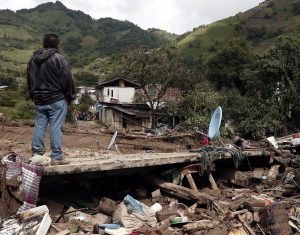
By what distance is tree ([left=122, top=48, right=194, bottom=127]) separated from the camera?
107ft

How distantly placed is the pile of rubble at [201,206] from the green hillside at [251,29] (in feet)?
235

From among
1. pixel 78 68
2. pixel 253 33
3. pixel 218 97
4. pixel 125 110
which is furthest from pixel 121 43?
pixel 218 97

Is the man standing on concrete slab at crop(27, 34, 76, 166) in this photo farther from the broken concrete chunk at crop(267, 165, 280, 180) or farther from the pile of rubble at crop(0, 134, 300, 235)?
the broken concrete chunk at crop(267, 165, 280, 180)

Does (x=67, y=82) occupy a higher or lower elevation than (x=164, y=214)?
higher

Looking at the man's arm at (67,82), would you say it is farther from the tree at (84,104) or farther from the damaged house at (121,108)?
the tree at (84,104)

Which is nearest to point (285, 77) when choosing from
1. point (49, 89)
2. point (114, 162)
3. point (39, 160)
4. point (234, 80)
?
point (234, 80)

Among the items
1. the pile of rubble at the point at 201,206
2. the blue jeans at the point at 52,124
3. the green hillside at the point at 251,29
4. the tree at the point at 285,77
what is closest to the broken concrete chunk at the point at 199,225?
the pile of rubble at the point at 201,206

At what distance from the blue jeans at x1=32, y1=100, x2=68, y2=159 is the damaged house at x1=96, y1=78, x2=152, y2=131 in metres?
23.1

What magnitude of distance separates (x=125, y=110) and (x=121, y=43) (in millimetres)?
105621

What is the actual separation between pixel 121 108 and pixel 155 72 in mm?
7571

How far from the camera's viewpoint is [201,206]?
20.6ft

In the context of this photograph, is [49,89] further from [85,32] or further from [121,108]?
[85,32]

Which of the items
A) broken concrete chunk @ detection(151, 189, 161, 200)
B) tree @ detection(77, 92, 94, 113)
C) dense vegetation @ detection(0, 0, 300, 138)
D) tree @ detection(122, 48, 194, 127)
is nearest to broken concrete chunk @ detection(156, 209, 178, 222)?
broken concrete chunk @ detection(151, 189, 161, 200)

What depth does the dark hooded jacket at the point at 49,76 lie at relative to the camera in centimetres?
511
